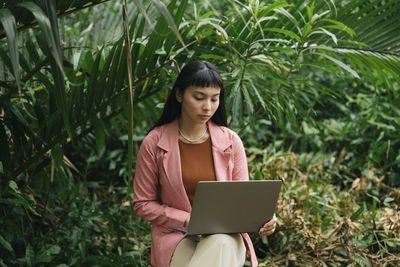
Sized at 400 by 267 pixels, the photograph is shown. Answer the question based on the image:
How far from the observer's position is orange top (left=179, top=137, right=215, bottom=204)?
1897mm

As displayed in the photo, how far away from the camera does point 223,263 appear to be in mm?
1636

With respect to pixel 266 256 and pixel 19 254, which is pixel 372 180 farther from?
pixel 19 254

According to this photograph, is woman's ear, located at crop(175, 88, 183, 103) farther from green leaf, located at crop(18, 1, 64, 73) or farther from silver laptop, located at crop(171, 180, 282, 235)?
green leaf, located at crop(18, 1, 64, 73)

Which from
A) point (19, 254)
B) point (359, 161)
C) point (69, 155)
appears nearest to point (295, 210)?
point (359, 161)

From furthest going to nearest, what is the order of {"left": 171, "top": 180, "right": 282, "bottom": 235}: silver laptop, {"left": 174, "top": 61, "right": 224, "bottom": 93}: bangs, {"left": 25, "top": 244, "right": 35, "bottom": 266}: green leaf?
{"left": 25, "top": 244, "right": 35, "bottom": 266}: green leaf
{"left": 174, "top": 61, "right": 224, "bottom": 93}: bangs
{"left": 171, "top": 180, "right": 282, "bottom": 235}: silver laptop

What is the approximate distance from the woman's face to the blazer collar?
0.13 m

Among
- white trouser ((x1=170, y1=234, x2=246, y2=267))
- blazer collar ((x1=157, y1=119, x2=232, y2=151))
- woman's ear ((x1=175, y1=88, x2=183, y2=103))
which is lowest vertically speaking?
white trouser ((x1=170, y1=234, x2=246, y2=267))

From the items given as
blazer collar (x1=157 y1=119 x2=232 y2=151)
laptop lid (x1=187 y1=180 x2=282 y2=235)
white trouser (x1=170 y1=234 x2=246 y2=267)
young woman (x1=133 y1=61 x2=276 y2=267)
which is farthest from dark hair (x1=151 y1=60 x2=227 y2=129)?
white trouser (x1=170 y1=234 x2=246 y2=267)

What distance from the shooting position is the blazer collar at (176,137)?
1.89 metres

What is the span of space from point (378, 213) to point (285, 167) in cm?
77

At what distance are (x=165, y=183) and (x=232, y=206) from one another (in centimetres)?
36

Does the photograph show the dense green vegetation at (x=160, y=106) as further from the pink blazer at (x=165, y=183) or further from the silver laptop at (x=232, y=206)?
the silver laptop at (x=232, y=206)

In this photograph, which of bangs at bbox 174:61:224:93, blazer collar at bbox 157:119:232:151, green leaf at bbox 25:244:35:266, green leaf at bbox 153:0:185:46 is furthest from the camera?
green leaf at bbox 25:244:35:266

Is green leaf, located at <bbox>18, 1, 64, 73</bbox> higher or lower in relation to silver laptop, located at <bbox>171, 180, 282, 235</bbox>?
higher
